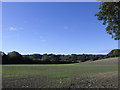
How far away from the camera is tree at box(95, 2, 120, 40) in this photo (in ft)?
42.0

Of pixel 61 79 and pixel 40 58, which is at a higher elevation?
pixel 61 79

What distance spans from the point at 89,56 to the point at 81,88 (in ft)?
303

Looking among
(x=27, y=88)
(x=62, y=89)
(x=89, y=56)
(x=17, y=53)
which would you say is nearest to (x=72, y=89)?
(x=62, y=89)

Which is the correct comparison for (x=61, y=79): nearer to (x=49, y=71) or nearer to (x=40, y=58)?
(x=49, y=71)

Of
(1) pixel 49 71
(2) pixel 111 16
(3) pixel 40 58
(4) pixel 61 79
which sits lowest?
(3) pixel 40 58

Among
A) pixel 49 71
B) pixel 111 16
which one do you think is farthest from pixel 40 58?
pixel 111 16

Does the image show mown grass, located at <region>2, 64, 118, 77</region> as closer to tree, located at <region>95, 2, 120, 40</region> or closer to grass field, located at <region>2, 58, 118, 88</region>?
grass field, located at <region>2, 58, 118, 88</region>

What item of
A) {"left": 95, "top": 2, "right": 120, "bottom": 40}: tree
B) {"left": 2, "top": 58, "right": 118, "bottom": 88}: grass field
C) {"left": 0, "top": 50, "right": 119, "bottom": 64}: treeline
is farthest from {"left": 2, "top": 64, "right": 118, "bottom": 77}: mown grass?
{"left": 0, "top": 50, "right": 119, "bottom": 64}: treeline

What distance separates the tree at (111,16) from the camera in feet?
42.0

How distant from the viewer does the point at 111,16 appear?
13.4m

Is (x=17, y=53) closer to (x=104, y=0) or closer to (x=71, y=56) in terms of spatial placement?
(x=71, y=56)

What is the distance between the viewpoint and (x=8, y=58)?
78.6 m

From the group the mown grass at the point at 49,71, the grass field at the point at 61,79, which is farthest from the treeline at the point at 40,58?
the grass field at the point at 61,79

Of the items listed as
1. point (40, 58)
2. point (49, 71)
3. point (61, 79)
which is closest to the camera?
point (61, 79)
